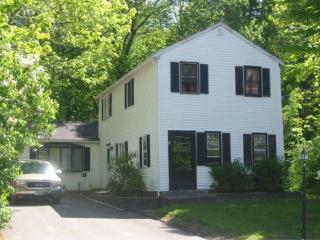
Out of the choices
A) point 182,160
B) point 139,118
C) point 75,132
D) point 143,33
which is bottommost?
point 182,160

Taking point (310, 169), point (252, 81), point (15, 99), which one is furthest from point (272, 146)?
point (15, 99)

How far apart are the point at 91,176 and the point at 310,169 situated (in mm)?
20329

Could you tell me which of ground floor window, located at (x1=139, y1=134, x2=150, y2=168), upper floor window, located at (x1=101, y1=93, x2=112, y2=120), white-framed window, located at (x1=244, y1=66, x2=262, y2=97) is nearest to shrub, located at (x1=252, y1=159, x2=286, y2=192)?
white-framed window, located at (x1=244, y1=66, x2=262, y2=97)

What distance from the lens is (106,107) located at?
113 feet

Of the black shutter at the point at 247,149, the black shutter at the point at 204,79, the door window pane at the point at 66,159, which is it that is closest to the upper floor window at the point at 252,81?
the black shutter at the point at 204,79

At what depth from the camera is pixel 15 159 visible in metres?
11.9

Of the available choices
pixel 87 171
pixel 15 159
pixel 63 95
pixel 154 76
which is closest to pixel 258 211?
pixel 154 76

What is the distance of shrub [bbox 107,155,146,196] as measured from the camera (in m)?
24.4

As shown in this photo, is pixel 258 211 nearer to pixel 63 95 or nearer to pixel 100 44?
pixel 100 44

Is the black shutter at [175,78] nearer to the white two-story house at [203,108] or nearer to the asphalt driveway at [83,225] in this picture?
the white two-story house at [203,108]

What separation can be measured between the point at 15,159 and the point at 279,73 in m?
17.6

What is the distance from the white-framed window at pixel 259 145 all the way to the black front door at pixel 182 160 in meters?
3.09

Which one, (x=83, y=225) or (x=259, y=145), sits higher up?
(x=259, y=145)

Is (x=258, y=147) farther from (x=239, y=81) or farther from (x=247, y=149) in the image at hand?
(x=239, y=81)
